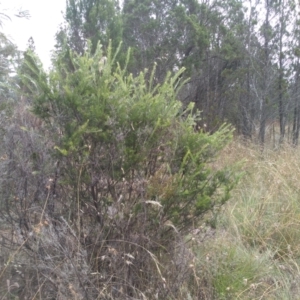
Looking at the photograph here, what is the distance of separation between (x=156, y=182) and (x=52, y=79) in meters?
0.93

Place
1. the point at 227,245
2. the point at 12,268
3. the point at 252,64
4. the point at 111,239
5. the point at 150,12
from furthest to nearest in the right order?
the point at 150,12 < the point at 252,64 < the point at 227,245 < the point at 12,268 < the point at 111,239

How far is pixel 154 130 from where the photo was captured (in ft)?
9.37

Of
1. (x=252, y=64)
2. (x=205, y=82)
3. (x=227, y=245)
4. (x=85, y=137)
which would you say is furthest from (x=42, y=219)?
(x=205, y=82)

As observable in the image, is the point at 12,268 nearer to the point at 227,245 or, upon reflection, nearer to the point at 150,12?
the point at 227,245

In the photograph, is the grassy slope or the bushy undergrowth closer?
the bushy undergrowth

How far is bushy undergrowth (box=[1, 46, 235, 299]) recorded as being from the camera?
8.93 ft

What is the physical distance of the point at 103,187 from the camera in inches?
112

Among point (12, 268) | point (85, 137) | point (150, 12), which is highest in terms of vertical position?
point (150, 12)

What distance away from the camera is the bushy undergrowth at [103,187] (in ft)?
8.93

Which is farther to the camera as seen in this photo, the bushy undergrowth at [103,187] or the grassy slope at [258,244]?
the grassy slope at [258,244]

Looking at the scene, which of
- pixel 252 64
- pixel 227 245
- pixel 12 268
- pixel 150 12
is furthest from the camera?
pixel 150 12

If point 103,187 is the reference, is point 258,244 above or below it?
below

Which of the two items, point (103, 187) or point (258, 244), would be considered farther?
point (258, 244)

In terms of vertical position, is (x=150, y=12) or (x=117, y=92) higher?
(x=150, y=12)
